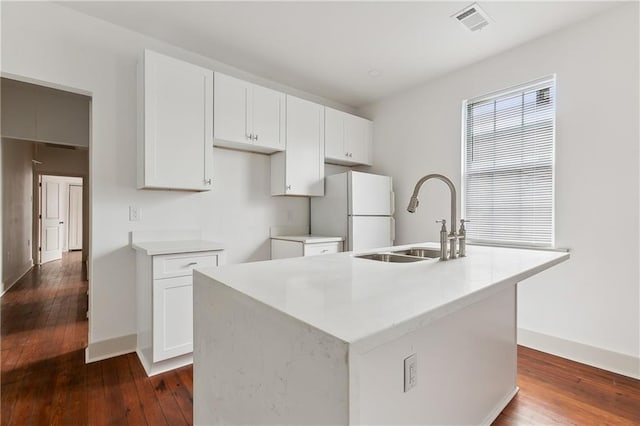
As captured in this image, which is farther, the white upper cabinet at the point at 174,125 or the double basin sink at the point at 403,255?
the white upper cabinet at the point at 174,125

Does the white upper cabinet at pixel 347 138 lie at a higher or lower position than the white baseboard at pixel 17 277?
higher

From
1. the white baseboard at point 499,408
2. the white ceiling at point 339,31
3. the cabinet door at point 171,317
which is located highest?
the white ceiling at point 339,31

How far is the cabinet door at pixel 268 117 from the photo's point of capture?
9.68 ft

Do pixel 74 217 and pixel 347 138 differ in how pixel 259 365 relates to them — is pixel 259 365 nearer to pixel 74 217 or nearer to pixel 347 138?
pixel 347 138

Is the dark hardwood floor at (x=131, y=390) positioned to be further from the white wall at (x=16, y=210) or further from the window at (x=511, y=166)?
the white wall at (x=16, y=210)

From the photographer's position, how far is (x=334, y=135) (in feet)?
12.0

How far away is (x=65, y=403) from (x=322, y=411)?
200cm

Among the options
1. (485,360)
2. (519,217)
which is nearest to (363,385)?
(485,360)

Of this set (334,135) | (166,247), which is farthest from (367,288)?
(334,135)

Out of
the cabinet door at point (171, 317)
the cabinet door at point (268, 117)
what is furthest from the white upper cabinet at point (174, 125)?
the cabinet door at point (171, 317)

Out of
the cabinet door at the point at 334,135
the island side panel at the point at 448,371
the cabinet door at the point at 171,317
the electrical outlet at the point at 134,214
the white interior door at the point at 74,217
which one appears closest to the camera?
the island side panel at the point at 448,371

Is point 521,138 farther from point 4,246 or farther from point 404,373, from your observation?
point 4,246

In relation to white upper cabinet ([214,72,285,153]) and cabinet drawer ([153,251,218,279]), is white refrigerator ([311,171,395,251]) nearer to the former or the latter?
white upper cabinet ([214,72,285,153])

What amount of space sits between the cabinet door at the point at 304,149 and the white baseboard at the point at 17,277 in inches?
163
